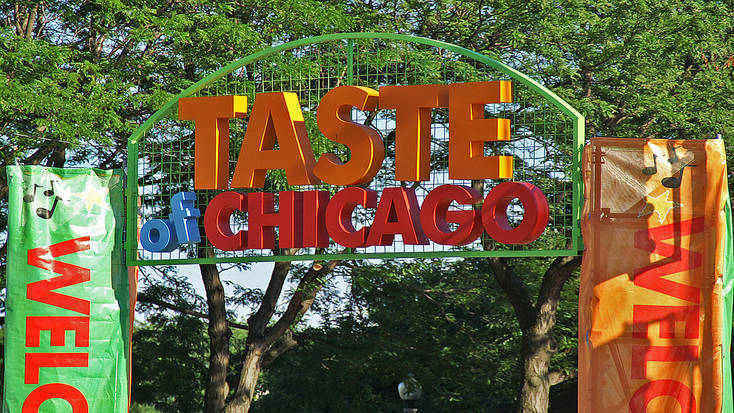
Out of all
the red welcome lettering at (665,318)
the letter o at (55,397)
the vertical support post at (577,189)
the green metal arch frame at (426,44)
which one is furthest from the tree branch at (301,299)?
the red welcome lettering at (665,318)

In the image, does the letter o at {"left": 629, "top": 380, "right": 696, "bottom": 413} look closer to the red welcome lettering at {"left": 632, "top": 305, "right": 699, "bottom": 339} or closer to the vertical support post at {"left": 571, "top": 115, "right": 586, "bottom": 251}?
the red welcome lettering at {"left": 632, "top": 305, "right": 699, "bottom": 339}

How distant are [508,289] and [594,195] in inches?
280

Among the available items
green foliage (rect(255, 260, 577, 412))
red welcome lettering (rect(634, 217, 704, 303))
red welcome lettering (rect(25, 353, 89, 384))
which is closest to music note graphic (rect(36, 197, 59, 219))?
red welcome lettering (rect(25, 353, 89, 384))

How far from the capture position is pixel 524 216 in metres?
8.55

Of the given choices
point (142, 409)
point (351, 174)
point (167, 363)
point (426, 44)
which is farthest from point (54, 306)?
point (142, 409)

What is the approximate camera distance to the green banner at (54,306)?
345 inches

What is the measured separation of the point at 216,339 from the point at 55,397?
267 inches

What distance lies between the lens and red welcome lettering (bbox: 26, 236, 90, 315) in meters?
8.77

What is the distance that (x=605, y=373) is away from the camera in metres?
7.65

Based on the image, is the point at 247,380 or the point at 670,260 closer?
the point at 670,260

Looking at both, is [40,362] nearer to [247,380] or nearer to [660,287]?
[660,287]

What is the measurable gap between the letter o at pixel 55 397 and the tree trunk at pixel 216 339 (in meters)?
6.51

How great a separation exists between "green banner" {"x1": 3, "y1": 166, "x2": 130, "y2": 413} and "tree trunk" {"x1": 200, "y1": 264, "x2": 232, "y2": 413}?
6400 mm

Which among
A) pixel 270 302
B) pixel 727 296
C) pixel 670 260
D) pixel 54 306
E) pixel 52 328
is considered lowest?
pixel 270 302
